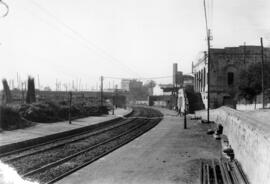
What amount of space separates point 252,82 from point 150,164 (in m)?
25.8

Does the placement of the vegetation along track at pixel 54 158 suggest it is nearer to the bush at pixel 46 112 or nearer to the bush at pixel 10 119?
the bush at pixel 10 119

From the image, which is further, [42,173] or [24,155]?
[24,155]

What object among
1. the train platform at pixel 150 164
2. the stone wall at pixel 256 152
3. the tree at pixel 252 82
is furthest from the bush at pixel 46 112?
the stone wall at pixel 256 152

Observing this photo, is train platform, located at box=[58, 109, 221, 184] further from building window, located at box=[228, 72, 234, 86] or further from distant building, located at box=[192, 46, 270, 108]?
building window, located at box=[228, 72, 234, 86]

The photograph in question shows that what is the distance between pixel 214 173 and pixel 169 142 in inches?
366

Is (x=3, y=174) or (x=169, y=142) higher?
(x=3, y=174)

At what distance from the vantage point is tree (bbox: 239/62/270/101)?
119 feet

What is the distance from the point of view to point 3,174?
16.6ft

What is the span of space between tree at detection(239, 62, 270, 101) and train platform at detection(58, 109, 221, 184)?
17.3 meters

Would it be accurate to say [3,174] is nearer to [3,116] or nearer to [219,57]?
[3,116]

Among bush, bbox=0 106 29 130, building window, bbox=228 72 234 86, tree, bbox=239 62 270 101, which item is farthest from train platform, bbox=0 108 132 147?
building window, bbox=228 72 234 86

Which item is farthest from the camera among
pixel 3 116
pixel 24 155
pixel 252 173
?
pixel 3 116

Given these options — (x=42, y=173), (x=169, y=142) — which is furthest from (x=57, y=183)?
(x=169, y=142)

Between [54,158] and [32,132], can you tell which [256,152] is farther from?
[32,132]
